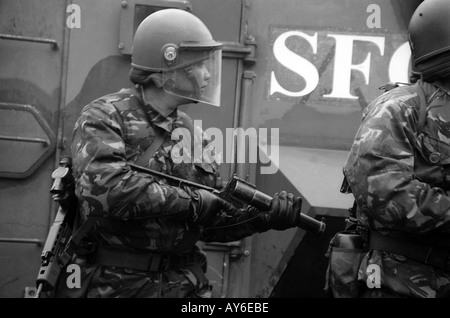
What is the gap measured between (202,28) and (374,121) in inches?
36.3

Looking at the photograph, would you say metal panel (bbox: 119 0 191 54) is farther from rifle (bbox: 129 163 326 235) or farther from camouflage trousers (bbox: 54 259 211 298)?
camouflage trousers (bbox: 54 259 211 298)

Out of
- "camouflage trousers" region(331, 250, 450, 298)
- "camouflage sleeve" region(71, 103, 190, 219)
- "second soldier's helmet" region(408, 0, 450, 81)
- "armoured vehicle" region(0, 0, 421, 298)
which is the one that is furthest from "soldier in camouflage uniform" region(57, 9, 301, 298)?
"second soldier's helmet" region(408, 0, 450, 81)

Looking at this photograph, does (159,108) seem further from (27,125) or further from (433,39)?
(433,39)

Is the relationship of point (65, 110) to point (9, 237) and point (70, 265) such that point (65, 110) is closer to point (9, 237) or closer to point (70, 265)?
point (9, 237)

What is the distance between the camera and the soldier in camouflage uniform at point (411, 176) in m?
3.21

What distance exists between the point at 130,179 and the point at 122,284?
440 mm

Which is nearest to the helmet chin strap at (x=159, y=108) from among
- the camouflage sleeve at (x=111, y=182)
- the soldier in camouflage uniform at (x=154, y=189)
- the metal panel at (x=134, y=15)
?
the soldier in camouflage uniform at (x=154, y=189)

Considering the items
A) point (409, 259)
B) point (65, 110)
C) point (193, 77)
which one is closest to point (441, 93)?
point (409, 259)

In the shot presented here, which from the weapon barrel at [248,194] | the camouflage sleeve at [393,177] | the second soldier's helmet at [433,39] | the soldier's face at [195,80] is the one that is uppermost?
the second soldier's helmet at [433,39]

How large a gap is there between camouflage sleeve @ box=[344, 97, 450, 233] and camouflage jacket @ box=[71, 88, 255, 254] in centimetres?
70

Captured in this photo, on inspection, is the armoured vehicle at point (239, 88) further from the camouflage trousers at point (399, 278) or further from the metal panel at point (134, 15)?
the camouflage trousers at point (399, 278)

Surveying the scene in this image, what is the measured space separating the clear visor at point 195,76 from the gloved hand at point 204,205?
43 cm

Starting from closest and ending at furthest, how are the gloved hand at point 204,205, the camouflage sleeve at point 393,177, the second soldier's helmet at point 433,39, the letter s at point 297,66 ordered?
the camouflage sleeve at point 393,177 < the second soldier's helmet at point 433,39 < the gloved hand at point 204,205 < the letter s at point 297,66

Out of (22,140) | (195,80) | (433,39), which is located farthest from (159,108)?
(433,39)
